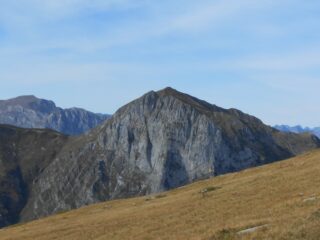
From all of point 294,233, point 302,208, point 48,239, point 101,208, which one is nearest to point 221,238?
point 294,233

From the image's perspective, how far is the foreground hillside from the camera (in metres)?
26.8

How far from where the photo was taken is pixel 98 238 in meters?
43.4

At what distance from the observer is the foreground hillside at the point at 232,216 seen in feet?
87.9

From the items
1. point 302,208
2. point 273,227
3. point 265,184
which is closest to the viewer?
point 273,227

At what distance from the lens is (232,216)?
37.0 metres

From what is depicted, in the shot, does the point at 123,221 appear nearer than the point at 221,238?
No

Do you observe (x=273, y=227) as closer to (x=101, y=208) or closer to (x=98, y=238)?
(x=98, y=238)

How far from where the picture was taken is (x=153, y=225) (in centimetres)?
4294

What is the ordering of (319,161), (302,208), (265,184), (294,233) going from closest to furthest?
1. (294,233)
2. (302,208)
3. (265,184)
4. (319,161)

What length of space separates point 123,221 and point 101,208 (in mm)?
24485

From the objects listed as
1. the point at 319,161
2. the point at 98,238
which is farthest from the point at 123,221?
the point at 319,161

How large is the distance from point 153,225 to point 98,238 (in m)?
4.86

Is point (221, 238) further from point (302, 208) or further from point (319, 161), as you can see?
point (319, 161)

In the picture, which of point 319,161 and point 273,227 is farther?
point 319,161
